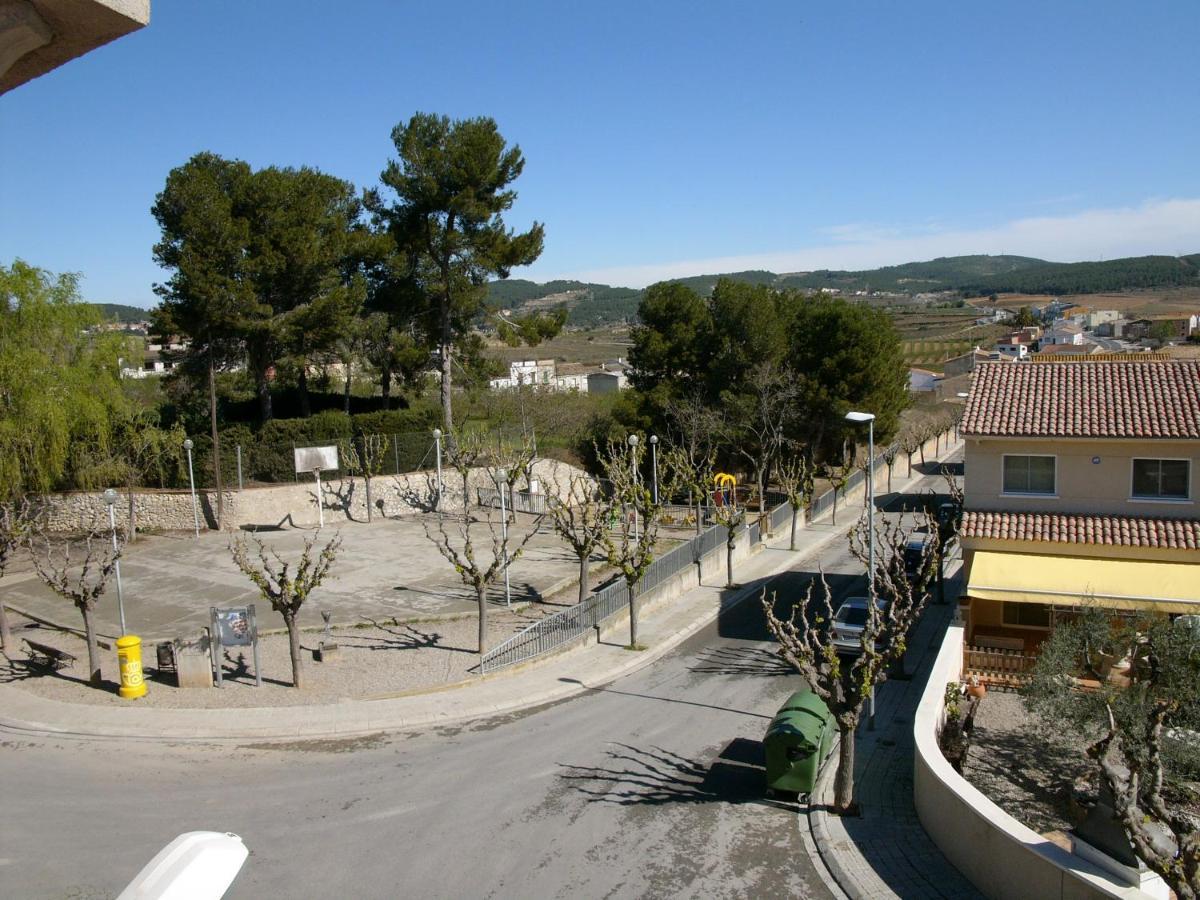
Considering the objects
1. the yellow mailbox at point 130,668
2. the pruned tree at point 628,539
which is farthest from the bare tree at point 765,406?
the yellow mailbox at point 130,668

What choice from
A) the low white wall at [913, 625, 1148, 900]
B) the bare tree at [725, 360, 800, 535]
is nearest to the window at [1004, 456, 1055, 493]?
the low white wall at [913, 625, 1148, 900]

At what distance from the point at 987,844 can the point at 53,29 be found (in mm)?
11962

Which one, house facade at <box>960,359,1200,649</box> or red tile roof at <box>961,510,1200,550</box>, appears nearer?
house facade at <box>960,359,1200,649</box>

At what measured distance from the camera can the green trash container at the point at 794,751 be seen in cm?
1375

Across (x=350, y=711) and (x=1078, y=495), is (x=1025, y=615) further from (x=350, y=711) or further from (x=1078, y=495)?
(x=350, y=711)

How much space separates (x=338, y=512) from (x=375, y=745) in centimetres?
2277

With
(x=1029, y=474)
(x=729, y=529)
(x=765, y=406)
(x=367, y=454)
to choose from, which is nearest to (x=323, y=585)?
(x=367, y=454)

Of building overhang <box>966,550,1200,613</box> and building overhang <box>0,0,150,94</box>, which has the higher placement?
building overhang <box>0,0,150,94</box>

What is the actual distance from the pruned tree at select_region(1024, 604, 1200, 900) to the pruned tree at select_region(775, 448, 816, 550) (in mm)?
17205

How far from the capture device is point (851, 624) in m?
21.7

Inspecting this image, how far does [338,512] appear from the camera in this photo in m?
38.3

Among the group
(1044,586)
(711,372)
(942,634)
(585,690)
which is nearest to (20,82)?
(585,690)

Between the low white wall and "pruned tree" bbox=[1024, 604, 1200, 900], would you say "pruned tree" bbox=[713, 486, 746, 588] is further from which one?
the low white wall

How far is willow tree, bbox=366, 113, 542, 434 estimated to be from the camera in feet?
136
